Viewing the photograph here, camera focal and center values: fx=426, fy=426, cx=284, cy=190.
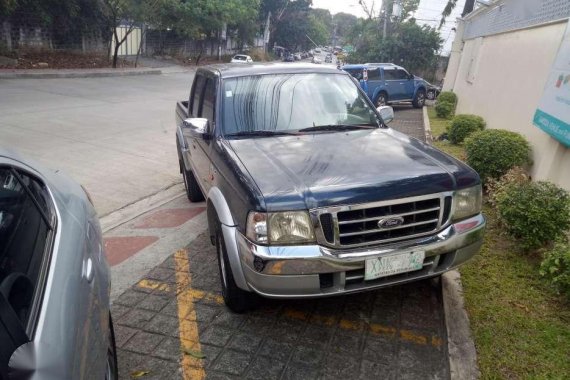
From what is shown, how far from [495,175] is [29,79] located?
18.0 m

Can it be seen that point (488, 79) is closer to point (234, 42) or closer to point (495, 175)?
point (495, 175)

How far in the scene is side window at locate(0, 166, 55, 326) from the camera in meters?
1.57

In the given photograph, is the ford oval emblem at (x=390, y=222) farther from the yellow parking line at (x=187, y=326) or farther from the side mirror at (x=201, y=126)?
the side mirror at (x=201, y=126)

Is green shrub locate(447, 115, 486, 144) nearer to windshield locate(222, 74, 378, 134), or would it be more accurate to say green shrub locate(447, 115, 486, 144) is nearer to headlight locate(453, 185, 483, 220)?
windshield locate(222, 74, 378, 134)

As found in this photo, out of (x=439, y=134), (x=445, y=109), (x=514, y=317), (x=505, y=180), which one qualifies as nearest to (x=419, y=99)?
(x=445, y=109)

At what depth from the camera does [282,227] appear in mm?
2602

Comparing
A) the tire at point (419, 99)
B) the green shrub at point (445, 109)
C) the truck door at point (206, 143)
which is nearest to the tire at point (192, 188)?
the truck door at point (206, 143)

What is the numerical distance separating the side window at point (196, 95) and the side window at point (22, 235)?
2825 millimetres

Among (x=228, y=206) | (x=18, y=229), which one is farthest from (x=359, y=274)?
(x=18, y=229)

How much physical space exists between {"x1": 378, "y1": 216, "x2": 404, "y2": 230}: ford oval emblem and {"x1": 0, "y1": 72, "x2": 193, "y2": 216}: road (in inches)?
96.5

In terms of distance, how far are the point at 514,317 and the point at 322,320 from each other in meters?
1.44

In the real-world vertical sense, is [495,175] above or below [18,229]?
below

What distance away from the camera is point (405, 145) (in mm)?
3527

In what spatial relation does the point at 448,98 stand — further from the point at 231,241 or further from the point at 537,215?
the point at 231,241
